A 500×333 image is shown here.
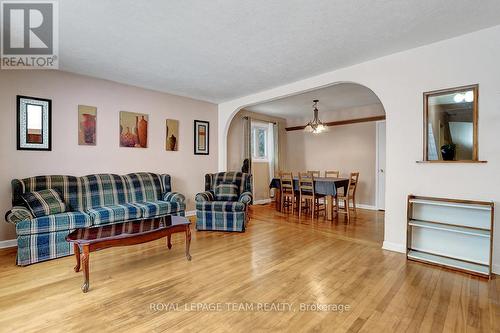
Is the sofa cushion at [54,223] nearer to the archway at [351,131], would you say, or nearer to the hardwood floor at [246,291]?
the hardwood floor at [246,291]

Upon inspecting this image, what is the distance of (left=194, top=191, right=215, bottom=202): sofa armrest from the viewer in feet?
13.3

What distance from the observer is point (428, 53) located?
111 inches

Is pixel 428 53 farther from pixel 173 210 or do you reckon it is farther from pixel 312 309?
pixel 173 210

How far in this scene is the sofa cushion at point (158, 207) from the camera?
3.62 m

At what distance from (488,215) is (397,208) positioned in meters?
0.82

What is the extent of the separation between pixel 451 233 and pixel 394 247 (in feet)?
2.01

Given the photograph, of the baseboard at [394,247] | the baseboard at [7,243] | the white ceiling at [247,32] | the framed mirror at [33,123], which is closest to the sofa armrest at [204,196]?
the white ceiling at [247,32]

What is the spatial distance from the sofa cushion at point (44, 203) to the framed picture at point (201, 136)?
2.58m

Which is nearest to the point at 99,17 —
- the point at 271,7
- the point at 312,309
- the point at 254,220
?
the point at 271,7

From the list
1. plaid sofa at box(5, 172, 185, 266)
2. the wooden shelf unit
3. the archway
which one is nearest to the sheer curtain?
the archway

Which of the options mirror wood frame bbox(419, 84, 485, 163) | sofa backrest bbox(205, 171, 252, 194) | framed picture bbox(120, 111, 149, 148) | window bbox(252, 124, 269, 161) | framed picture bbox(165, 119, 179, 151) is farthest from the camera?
window bbox(252, 124, 269, 161)

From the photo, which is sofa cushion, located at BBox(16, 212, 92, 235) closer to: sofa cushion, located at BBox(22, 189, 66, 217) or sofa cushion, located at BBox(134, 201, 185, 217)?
sofa cushion, located at BBox(22, 189, 66, 217)

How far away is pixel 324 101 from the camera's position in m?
5.43

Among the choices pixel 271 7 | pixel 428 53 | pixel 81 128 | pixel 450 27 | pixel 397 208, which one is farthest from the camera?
pixel 81 128
